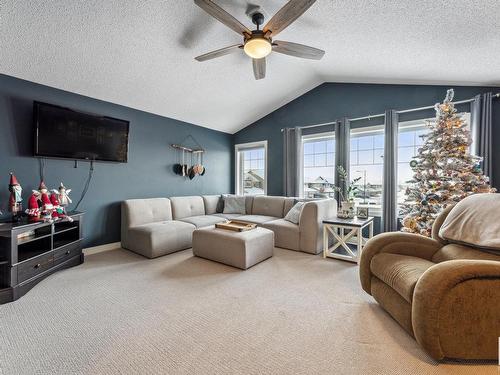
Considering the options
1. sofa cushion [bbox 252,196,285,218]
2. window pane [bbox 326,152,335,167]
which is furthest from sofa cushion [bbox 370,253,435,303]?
window pane [bbox 326,152,335,167]

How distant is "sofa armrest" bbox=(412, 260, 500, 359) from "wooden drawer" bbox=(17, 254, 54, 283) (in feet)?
11.0

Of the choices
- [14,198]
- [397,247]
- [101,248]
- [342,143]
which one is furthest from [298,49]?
[101,248]

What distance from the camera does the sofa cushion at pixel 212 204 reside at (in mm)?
4809

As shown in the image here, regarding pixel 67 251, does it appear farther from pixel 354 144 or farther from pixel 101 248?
pixel 354 144

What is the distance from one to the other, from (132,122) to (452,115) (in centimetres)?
478

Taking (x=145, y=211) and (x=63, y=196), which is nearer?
(x=63, y=196)

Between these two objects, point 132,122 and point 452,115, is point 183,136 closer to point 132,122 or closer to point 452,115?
point 132,122

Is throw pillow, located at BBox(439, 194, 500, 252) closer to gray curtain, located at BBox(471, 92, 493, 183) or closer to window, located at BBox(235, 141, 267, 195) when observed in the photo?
gray curtain, located at BBox(471, 92, 493, 183)

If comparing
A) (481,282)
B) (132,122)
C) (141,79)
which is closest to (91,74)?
(141,79)

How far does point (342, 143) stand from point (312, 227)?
72.9 inches

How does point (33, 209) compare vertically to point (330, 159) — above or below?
below

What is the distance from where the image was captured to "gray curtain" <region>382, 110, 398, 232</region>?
3.60 m

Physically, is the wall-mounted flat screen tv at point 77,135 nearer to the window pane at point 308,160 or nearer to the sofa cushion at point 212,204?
the sofa cushion at point 212,204

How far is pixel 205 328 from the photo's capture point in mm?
1631
